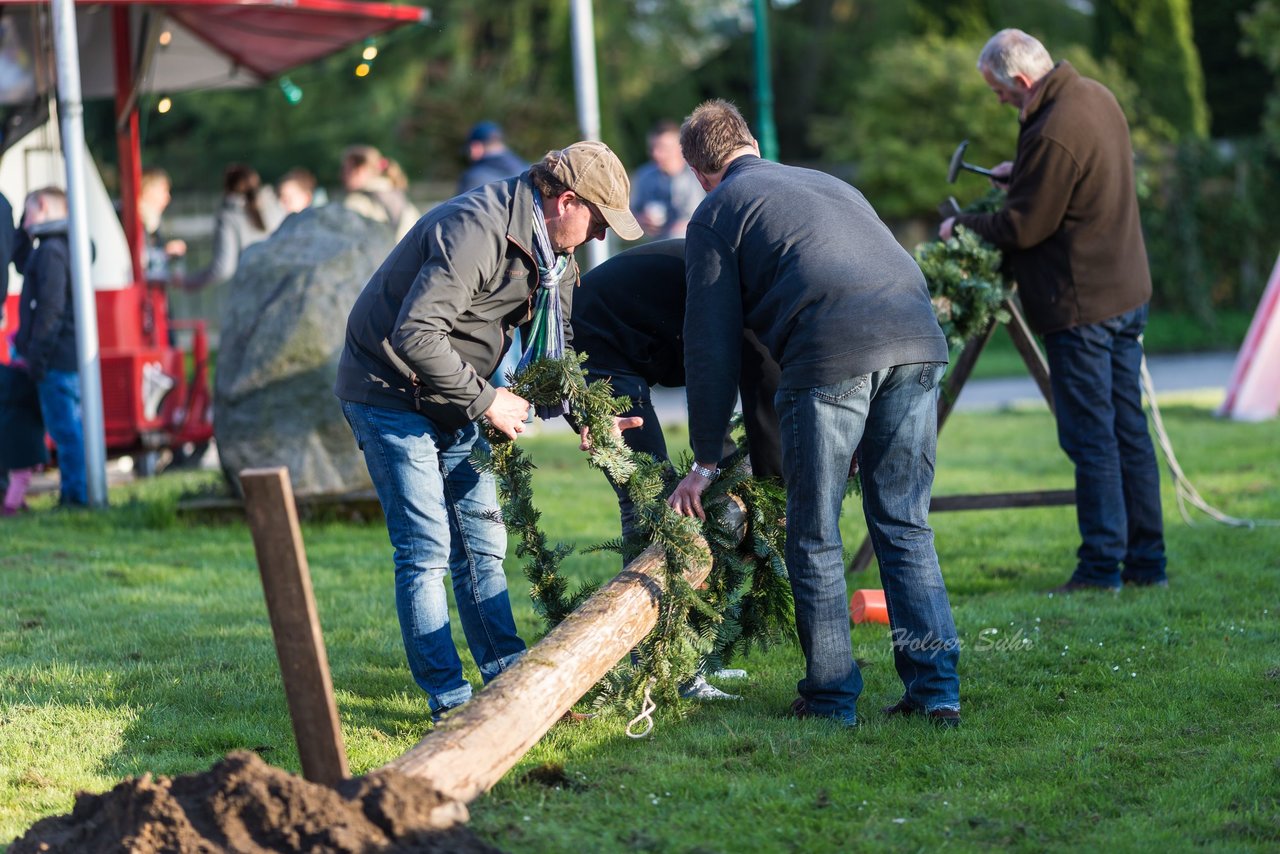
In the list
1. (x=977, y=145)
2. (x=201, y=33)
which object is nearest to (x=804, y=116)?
(x=977, y=145)

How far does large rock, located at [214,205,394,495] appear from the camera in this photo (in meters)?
8.09

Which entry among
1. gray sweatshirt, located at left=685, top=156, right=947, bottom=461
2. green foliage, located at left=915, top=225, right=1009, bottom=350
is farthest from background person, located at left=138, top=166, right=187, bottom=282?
gray sweatshirt, located at left=685, top=156, right=947, bottom=461

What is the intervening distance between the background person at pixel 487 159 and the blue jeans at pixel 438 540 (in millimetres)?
5866

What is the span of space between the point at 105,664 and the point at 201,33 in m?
6.63

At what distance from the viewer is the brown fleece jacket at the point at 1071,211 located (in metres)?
6.09

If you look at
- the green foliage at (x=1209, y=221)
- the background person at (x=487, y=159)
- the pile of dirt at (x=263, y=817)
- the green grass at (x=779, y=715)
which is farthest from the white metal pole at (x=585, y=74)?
the green foliage at (x=1209, y=221)

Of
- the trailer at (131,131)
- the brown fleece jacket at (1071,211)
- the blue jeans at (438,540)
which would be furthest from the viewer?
the trailer at (131,131)

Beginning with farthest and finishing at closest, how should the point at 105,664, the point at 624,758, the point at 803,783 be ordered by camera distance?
the point at 105,664 → the point at 624,758 → the point at 803,783

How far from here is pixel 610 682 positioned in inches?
184

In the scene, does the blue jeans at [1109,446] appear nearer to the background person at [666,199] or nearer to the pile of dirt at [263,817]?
the pile of dirt at [263,817]

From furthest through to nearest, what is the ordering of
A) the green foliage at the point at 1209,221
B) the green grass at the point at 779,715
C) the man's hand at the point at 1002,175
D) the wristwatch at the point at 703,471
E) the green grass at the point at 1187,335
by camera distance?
the green foliage at the point at 1209,221 → the green grass at the point at 1187,335 → the man's hand at the point at 1002,175 → the wristwatch at the point at 703,471 → the green grass at the point at 779,715

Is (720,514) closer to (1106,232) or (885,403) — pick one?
(885,403)

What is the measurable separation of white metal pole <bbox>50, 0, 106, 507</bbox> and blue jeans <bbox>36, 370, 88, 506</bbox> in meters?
0.31

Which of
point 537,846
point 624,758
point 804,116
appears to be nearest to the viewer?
point 537,846
